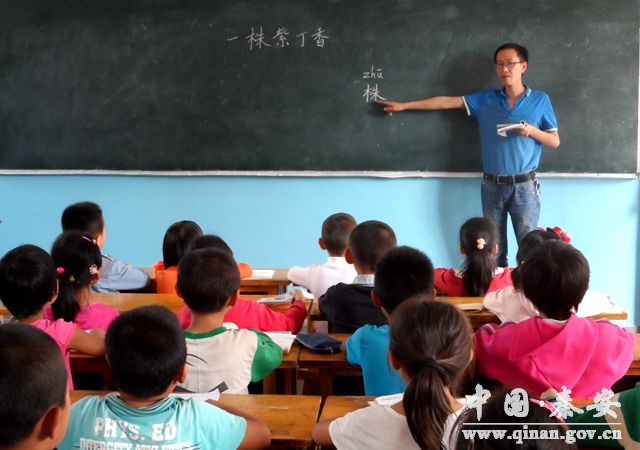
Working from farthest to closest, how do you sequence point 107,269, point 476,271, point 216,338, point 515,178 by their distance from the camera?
point 515,178, point 107,269, point 476,271, point 216,338

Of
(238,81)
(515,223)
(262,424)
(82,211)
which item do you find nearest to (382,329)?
(262,424)

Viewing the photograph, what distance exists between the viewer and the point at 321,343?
97.9 inches

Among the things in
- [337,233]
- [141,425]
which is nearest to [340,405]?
[141,425]

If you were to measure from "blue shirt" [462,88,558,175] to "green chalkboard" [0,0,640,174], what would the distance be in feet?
0.41

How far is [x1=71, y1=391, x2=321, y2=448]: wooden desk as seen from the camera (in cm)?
183

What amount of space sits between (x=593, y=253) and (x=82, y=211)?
3216 millimetres

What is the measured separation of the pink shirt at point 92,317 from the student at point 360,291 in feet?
2.57

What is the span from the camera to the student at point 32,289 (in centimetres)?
237

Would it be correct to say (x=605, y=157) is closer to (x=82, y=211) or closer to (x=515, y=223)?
(x=515, y=223)

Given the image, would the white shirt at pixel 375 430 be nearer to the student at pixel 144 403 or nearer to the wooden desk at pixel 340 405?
the wooden desk at pixel 340 405

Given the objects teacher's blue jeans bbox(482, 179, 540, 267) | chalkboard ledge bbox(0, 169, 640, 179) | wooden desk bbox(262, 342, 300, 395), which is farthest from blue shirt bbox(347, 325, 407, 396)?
chalkboard ledge bbox(0, 169, 640, 179)

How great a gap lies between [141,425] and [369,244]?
147 cm

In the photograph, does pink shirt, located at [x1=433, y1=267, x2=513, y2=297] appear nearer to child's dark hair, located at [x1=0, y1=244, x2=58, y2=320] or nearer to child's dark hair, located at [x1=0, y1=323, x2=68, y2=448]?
child's dark hair, located at [x1=0, y1=244, x2=58, y2=320]

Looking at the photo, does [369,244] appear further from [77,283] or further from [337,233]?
[77,283]
